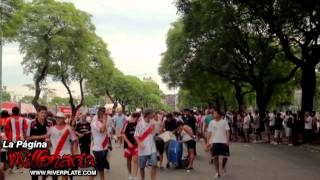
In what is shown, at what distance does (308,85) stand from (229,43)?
6281mm

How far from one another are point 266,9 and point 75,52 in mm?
33814

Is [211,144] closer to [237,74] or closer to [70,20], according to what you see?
[237,74]

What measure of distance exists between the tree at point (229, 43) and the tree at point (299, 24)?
1.66 m

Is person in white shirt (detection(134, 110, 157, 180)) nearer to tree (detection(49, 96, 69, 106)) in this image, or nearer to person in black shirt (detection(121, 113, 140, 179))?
person in black shirt (detection(121, 113, 140, 179))

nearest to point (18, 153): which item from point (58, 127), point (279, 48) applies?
point (58, 127)

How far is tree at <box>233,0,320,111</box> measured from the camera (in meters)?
24.8

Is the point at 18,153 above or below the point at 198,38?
below

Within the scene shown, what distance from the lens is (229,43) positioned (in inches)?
1448

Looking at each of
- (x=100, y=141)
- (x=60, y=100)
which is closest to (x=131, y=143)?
(x=100, y=141)

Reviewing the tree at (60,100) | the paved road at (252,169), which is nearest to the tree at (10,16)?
the paved road at (252,169)

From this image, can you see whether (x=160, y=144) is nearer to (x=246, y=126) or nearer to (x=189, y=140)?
(x=189, y=140)

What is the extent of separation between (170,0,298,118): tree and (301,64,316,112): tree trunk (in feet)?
9.81

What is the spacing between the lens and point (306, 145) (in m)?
28.4

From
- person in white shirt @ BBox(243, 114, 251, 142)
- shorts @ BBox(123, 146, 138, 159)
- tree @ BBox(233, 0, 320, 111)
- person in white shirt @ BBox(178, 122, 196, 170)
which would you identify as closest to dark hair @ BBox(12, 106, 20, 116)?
shorts @ BBox(123, 146, 138, 159)
